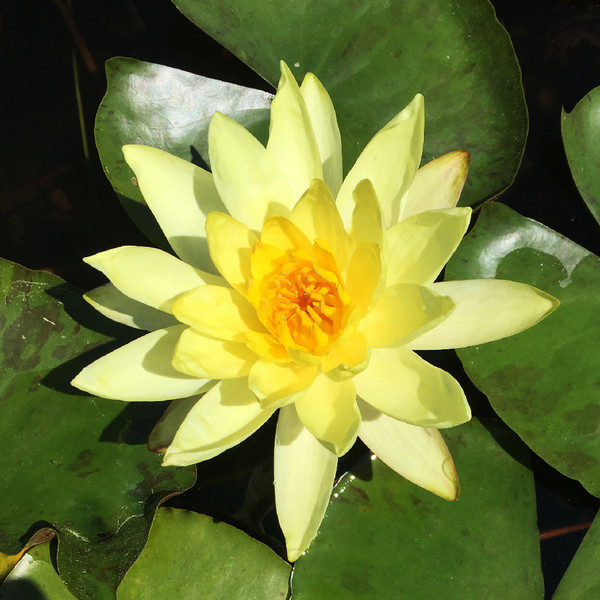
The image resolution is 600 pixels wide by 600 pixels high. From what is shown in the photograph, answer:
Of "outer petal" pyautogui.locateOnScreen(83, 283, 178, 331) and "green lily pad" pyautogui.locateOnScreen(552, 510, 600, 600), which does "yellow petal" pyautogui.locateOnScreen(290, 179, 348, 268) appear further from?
"green lily pad" pyautogui.locateOnScreen(552, 510, 600, 600)

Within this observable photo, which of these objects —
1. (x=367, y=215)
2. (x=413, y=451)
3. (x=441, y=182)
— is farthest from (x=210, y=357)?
(x=441, y=182)

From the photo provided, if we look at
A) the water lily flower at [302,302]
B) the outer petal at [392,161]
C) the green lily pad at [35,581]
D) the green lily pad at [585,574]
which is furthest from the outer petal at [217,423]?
the green lily pad at [585,574]

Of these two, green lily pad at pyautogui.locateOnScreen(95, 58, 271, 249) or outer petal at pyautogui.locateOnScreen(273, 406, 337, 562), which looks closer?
outer petal at pyautogui.locateOnScreen(273, 406, 337, 562)

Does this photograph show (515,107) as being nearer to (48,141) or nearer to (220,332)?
(220,332)

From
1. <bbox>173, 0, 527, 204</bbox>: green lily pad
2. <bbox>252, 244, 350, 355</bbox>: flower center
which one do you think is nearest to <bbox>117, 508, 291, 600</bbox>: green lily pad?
<bbox>252, 244, 350, 355</bbox>: flower center

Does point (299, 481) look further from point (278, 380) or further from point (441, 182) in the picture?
point (441, 182)

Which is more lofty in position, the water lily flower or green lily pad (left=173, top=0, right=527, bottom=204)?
green lily pad (left=173, top=0, right=527, bottom=204)
